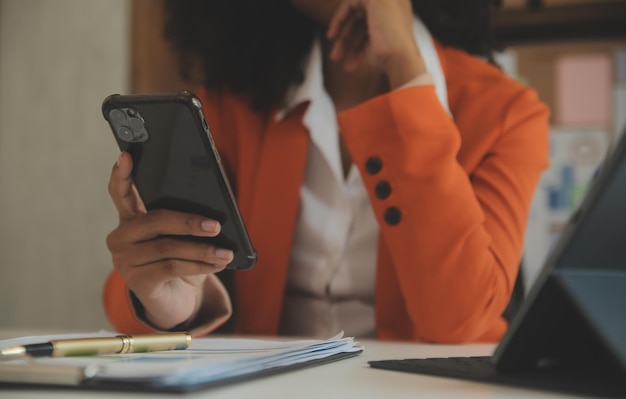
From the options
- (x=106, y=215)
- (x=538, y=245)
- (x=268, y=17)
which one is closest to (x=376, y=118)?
(x=268, y=17)

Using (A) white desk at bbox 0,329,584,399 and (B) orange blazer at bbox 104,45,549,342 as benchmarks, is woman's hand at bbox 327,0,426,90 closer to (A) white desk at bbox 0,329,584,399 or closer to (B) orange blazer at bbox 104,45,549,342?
(B) orange blazer at bbox 104,45,549,342

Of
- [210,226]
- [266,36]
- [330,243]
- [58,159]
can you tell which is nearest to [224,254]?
[210,226]

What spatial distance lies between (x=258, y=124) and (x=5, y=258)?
1.08 metres

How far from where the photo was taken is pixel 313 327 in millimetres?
966

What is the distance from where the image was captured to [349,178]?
970mm

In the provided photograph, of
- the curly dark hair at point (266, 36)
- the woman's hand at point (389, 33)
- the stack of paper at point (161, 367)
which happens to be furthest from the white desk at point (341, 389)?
the curly dark hair at point (266, 36)

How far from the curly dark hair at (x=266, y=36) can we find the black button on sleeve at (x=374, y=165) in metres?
0.30

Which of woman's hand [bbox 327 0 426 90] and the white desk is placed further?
woman's hand [bbox 327 0 426 90]

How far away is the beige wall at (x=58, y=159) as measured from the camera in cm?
176

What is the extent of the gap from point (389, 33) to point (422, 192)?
0.21m

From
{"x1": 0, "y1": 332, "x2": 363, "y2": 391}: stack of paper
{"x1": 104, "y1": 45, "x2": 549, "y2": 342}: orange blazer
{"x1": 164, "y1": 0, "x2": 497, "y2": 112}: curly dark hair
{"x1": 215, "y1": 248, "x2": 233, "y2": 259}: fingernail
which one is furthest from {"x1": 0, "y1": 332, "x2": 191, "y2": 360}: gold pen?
{"x1": 164, "y1": 0, "x2": 497, "y2": 112}: curly dark hair

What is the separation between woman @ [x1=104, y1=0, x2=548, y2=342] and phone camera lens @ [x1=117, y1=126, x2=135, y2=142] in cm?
2

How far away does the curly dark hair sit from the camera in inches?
42.2

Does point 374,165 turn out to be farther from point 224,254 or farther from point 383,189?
point 224,254
